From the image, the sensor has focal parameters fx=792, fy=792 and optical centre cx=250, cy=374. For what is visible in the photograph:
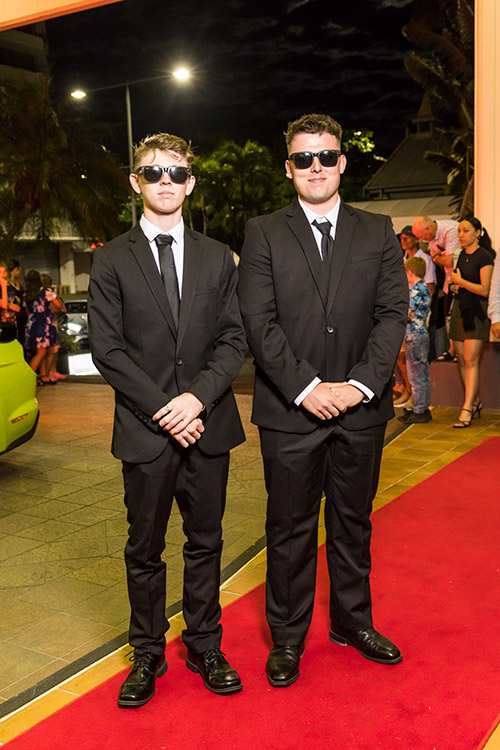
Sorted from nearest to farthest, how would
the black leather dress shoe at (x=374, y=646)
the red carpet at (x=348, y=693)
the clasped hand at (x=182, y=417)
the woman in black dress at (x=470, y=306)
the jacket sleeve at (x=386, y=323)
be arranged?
the red carpet at (x=348, y=693) < the clasped hand at (x=182, y=417) < the jacket sleeve at (x=386, y=323) < the black leather dress shoe at (x=374, y=646) < the woman in black dress at (x=470, y=306)

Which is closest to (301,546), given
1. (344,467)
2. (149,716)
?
(344,467)

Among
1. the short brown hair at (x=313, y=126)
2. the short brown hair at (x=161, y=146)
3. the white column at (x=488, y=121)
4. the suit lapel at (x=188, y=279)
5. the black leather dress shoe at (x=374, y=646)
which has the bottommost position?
the black leather dress shoe at (x=374, y=646)

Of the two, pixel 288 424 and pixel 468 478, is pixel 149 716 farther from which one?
pixel 468 478

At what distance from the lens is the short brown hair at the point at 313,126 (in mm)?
3105

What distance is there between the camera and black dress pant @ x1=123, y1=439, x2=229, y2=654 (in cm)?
308

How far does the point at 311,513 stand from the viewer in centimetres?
329

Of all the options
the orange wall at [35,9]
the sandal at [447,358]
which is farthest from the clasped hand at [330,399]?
the orange wall at [35,9]

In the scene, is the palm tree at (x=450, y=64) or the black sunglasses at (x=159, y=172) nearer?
the black sunglasses at (x=159, y=172)

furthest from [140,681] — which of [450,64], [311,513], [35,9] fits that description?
[450,64]

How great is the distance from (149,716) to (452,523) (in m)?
2.78

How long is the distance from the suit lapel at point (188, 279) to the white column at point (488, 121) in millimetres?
6709

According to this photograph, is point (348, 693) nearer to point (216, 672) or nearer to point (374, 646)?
point (374, 646)

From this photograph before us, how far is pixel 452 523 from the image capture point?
517 cm

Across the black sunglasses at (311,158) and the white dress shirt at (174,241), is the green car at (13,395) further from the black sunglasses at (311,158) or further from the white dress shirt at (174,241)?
the black sunglasses at (311,158)
